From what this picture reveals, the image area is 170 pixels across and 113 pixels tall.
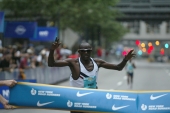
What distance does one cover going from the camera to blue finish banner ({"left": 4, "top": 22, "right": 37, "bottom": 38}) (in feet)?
75.4

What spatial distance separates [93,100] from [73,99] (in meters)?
0.31

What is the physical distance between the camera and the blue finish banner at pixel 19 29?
75.4 feet

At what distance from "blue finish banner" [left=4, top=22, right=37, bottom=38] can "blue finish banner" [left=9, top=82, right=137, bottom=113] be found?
15.9 meters

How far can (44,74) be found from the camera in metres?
22.7

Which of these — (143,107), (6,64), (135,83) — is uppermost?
(143,107)

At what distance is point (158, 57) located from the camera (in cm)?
8550

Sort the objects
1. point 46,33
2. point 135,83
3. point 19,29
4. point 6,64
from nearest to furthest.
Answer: point 6,64, point 19,29, point 135,83, point 46,33

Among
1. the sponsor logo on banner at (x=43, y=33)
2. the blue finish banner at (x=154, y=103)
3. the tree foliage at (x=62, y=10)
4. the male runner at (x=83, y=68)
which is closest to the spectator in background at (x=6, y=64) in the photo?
the tree foliage at (x=62, y=10)

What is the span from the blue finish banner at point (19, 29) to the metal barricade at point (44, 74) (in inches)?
78.1

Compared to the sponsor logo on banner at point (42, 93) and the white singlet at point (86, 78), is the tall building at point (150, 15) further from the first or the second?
the sponsor logo on banner at point (42, 93)

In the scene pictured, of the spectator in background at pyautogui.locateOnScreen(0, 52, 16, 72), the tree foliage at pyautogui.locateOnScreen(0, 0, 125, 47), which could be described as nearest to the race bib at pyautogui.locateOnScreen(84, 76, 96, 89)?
the spectator in background at pyautogui.locateOnScreen(0, 52, 16, 72)

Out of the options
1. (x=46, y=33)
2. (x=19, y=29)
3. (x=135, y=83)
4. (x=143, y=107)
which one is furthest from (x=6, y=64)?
(x=135, y=83)

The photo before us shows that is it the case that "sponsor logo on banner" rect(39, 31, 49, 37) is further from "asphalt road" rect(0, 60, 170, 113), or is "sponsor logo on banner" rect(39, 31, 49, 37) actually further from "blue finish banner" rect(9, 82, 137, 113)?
"blue finish banner" rect(9, 82, 137, 113)

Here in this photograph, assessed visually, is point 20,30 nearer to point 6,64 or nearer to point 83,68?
point 6,64
